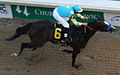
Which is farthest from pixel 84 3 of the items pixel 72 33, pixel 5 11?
pixel 5 11

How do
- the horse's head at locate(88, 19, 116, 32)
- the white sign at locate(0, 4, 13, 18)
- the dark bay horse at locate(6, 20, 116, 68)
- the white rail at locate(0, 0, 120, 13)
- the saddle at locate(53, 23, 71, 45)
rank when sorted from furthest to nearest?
the white sign at locate(0, 4, 13, 18)
the white rail at locate(0, 0, 120, 13)
the saddle at locate(53, 23, 71, 45)
the dark bay horse at locate(6, 20, 116, 68)
the horse's head at locate(88, 19, 116, 32)

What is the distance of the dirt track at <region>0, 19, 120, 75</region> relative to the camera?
5539 mm

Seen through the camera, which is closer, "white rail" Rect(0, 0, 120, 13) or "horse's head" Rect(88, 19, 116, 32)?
"horse's head" Rect(88, 19, 116, 32)

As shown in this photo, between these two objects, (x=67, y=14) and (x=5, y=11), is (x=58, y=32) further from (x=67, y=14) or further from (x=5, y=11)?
(x=5, y=11)

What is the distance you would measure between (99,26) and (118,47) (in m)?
1.28

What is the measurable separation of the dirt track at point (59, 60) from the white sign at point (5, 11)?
1.17 metres

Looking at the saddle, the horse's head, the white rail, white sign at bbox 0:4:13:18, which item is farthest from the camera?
white sign at bbox 0:4:13:18

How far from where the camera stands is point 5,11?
7.72m

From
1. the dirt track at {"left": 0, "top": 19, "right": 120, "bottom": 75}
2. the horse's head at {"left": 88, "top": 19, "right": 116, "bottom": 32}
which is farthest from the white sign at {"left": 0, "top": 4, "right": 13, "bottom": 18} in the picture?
the horse's head at {"left": 88, "top": 19, "right": 116, "bottom": 32}

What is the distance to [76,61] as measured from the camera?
5879 mm

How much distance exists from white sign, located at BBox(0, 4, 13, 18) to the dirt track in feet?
3.84

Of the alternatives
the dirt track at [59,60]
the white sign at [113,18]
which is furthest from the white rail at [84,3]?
the dirt track at [59,60]

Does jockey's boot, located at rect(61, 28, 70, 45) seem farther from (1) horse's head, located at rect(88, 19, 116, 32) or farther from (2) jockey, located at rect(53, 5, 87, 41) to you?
(1) horse's head, located at rect(88, 19, 116, 32)

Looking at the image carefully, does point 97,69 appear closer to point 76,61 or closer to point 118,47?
point 76,61
